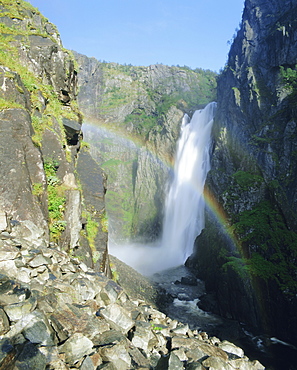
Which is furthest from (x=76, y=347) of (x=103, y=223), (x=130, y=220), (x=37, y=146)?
(x=130, y=220)

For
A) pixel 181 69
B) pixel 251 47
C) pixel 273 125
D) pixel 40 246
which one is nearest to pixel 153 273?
pixel 273 125

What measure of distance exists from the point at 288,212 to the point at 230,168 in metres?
14.3

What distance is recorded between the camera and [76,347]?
3.80 meters

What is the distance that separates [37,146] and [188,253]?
3925 centimetres

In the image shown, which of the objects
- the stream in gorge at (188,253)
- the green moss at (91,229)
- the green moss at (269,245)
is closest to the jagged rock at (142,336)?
the green moss at (91,229)

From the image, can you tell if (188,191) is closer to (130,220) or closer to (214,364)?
(130,220)

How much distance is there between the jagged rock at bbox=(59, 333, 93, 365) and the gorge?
16mm

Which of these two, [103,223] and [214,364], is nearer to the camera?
[214,364]

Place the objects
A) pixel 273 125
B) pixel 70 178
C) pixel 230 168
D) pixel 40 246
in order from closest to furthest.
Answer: pixel 40 246 → pixel 70 178 → pixel 273 125 → pixel 230 168

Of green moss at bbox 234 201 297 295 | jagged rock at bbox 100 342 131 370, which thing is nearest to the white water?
green moss at bbox 234 201 297 295

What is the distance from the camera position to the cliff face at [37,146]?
7105mm

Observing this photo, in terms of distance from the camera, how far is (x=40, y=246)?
6.31 metres

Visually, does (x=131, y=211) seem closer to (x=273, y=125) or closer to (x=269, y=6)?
(x=273, y=125)

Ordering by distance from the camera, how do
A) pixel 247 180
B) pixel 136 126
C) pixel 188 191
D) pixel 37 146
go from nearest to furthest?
1. pixel 37 146
2. pixel 247 180
3. pixel 188 191
4. pixel 136 126
